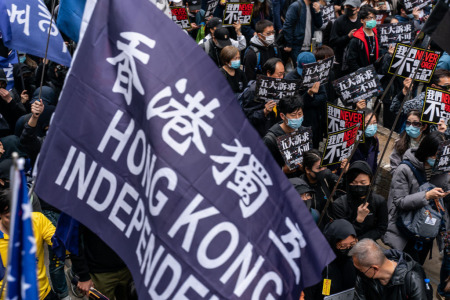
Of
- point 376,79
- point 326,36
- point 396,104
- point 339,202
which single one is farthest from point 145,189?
point 326,36

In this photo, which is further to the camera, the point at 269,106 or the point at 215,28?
the point at 215,28

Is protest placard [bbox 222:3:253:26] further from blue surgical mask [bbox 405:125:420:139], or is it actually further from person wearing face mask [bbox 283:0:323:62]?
blue surgical mask [bbox 405:125:420:139]

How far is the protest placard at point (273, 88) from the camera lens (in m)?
7.60

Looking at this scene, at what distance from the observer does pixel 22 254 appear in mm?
2666

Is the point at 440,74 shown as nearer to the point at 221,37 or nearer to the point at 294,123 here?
the point at 294,123

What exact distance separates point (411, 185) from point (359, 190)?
0.70 meters

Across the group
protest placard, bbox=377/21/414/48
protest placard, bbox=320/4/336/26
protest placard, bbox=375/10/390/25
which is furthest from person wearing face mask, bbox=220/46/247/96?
protest placard, bbox=375/10/390/25

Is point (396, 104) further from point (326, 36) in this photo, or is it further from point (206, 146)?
point (206, 146)

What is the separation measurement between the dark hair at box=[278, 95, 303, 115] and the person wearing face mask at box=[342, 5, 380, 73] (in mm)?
3162

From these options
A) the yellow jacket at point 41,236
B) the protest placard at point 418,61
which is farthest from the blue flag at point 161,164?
the protest placard at point 418,61

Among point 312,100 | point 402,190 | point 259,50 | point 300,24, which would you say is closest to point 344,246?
point 402,190

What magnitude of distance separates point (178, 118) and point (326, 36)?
9.19 metres

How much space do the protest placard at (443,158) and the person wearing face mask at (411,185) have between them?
0.12m

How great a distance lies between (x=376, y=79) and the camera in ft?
27.2
